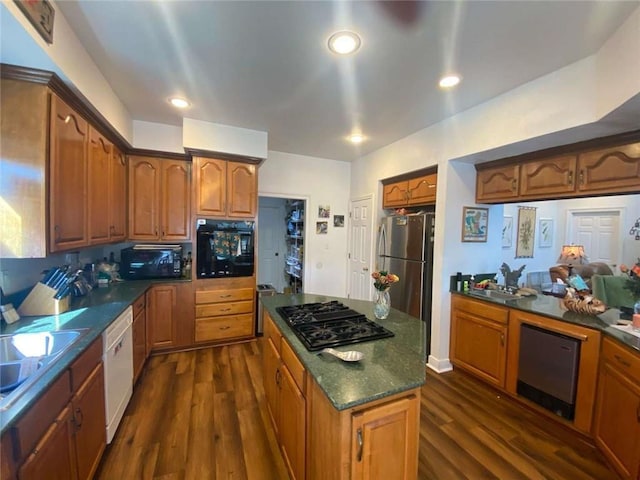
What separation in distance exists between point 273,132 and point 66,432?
3.00 metres

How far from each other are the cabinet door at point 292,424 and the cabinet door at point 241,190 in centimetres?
212

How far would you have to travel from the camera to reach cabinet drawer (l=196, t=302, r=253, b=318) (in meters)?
3.21

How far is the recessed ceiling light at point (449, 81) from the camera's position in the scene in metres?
2.03

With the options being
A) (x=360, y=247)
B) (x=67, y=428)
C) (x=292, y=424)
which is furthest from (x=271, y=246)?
(x=67, y=428)

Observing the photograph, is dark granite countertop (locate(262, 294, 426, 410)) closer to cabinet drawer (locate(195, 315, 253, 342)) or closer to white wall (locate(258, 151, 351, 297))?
cabinet drawer (locate(195, 315, 253, 342))

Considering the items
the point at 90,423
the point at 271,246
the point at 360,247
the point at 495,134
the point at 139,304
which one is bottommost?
the point at 90,423

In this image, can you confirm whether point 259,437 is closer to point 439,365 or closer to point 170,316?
point 170,316

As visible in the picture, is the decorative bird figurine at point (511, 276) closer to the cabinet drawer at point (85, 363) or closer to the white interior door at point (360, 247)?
the white interior door at point (360, 247)

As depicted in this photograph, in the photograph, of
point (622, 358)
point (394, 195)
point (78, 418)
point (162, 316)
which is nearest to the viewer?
point (78, 418)

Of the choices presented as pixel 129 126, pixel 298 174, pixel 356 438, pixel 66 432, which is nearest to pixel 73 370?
pixel 66 432

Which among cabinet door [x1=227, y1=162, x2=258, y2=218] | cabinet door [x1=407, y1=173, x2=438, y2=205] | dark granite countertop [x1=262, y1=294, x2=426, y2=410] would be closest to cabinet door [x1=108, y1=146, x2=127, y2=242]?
cabinet door [x1=227, y1=162, x2=258, y2=218]

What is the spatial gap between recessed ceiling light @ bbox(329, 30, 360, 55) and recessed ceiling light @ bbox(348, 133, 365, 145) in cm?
157

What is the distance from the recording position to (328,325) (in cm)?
169

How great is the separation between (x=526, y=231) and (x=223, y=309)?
4451mm
